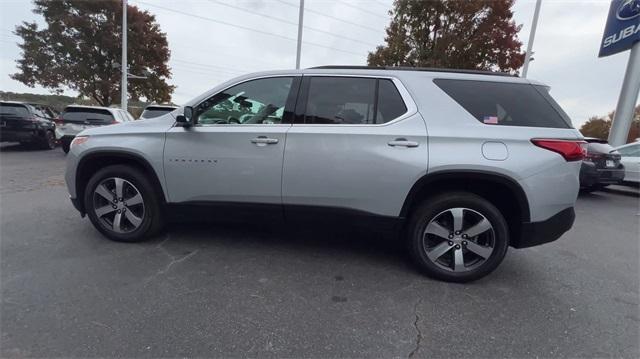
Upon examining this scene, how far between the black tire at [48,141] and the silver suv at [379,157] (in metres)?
10.5

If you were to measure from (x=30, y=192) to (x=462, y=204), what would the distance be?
6.75 metres

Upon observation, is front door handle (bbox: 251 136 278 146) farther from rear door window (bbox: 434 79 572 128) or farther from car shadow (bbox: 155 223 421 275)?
rear door window (bbox: 434 79 572 128)

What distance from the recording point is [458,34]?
13.2 m

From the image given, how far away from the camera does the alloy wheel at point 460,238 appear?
8.73ft

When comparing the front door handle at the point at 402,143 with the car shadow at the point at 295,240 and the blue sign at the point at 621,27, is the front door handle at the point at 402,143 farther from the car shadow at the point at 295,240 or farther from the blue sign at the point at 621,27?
the blue sign at the point at 621,27

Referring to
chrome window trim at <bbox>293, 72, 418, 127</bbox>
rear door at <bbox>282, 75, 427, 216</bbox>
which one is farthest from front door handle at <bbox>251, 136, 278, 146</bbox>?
chrome window trim at <bbox>293, 72, 418, 127</bbox>

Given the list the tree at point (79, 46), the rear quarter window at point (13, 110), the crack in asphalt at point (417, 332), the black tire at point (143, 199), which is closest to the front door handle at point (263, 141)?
the black tire at point (143, 199)

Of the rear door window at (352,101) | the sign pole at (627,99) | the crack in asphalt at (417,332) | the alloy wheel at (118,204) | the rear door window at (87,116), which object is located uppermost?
the sign pole at (627,99)

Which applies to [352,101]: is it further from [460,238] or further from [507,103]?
[460,238]

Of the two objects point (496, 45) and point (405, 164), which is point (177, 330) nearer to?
point (405, 164)

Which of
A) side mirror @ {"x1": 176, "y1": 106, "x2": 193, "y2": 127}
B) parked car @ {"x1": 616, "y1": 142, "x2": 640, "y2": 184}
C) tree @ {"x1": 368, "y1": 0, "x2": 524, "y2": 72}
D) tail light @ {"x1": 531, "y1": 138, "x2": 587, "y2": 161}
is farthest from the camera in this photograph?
tree @ {"x1": 368, "y1": 0, "x2": 524, "y2": 72}

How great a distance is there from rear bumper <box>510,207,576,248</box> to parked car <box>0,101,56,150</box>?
13.8 m

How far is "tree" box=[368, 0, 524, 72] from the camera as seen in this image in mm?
12844

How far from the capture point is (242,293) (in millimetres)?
2434
